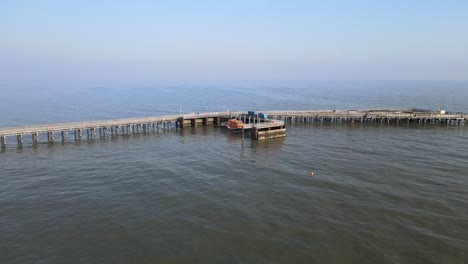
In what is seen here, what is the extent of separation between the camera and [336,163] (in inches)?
2063

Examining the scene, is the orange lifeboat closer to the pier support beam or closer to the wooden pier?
the wooden pier

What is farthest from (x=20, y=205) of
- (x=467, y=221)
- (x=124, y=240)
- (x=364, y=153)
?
(x=364, y=153)

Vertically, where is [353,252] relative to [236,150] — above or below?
below

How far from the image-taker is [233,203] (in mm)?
36594

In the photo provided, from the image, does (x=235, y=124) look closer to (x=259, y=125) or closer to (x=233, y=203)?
(x=259, y=125)

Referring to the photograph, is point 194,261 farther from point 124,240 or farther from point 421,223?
point 421,223

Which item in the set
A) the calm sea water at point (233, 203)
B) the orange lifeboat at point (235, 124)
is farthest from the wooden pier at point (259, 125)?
the calm sea water at point (233, 203)

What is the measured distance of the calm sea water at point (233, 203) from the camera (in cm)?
2717

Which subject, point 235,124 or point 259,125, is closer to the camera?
point 259,125

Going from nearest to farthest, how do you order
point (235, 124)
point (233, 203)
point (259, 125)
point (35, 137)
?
point (233, 203), point (35, 137), point (259, 125), point (235, 124)

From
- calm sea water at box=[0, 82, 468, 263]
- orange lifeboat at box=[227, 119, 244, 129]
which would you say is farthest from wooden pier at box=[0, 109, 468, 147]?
calm sea water at box=[0, 82, 468, 263]

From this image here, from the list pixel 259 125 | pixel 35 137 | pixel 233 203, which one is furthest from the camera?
pixel 259 125

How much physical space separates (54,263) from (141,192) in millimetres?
14835

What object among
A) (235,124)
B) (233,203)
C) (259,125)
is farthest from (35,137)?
(233,203)
